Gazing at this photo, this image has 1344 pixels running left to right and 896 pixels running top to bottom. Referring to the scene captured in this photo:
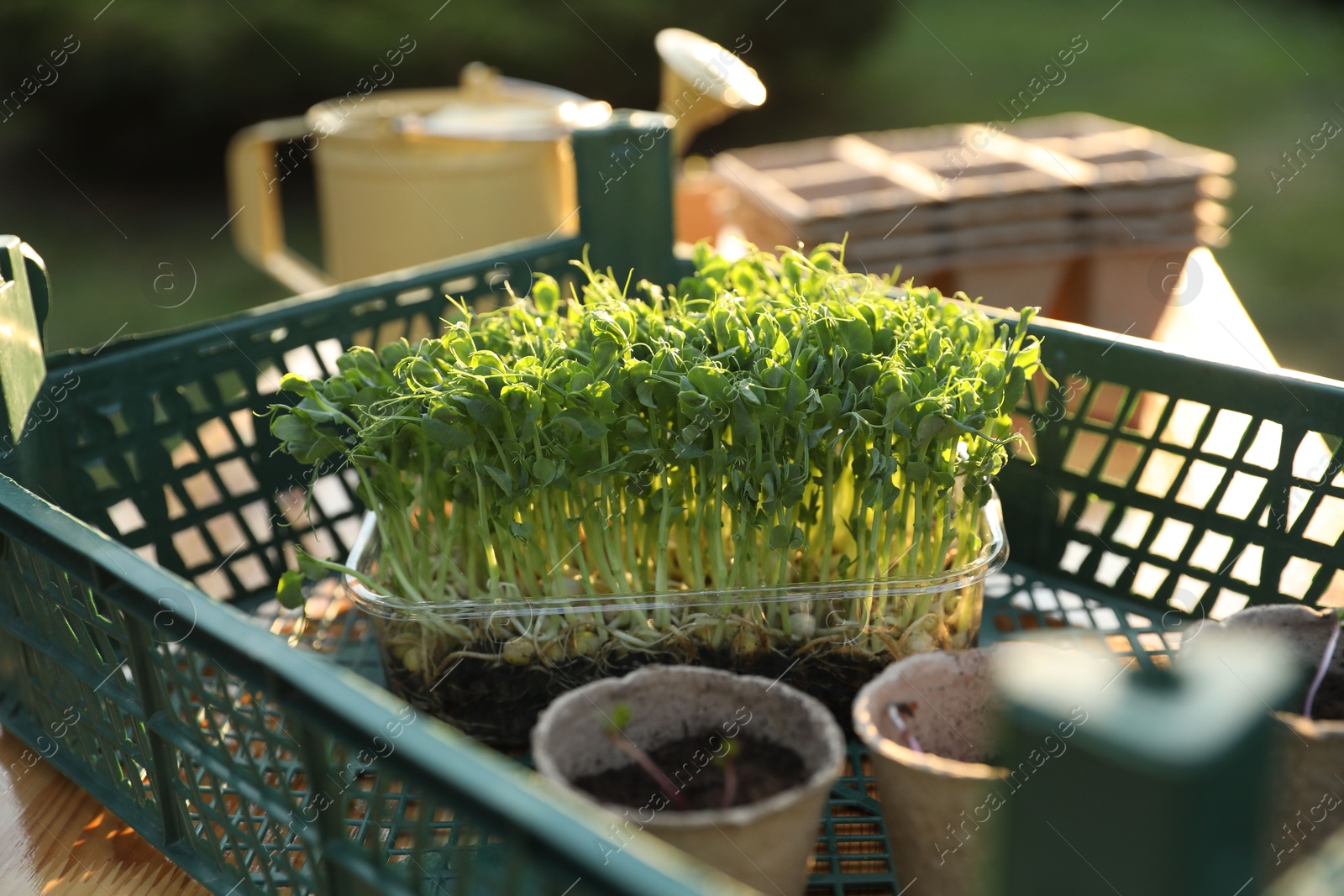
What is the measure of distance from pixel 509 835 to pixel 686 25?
4.45 m

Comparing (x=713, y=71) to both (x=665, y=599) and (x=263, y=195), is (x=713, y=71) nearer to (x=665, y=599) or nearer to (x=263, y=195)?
(x=665, y=599)

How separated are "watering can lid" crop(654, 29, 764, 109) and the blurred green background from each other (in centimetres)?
268

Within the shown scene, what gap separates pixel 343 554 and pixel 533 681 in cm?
36

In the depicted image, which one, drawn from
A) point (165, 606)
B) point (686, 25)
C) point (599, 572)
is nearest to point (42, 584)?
point (165, 606)

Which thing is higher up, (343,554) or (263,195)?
(263,195)

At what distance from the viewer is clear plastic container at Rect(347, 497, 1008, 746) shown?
811mm

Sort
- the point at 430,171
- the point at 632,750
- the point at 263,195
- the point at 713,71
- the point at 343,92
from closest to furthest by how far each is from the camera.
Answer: the point at 632,750 < the point at 713,71 < the point at 430,171 < the point at 263,195 < the point at 343,92

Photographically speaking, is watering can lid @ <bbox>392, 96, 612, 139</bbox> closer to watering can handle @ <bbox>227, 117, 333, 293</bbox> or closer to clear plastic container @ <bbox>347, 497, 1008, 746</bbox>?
watering can handle @ <bbox>227, 117, 333, 293</bbox>

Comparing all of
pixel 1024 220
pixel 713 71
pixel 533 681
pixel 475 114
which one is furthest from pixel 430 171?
pixel 533 681

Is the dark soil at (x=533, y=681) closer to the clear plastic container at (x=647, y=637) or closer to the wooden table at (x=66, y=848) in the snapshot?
the clear plastic container at (x=647, y=637)

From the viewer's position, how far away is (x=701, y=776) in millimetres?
673

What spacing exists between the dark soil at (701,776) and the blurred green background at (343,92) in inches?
127

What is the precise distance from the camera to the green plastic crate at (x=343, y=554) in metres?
0.52

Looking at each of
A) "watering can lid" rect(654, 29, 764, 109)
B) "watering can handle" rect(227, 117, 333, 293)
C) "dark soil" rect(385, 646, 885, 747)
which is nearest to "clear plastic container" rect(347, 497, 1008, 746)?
"dark soil" rect(385, 646, 885, 747)
